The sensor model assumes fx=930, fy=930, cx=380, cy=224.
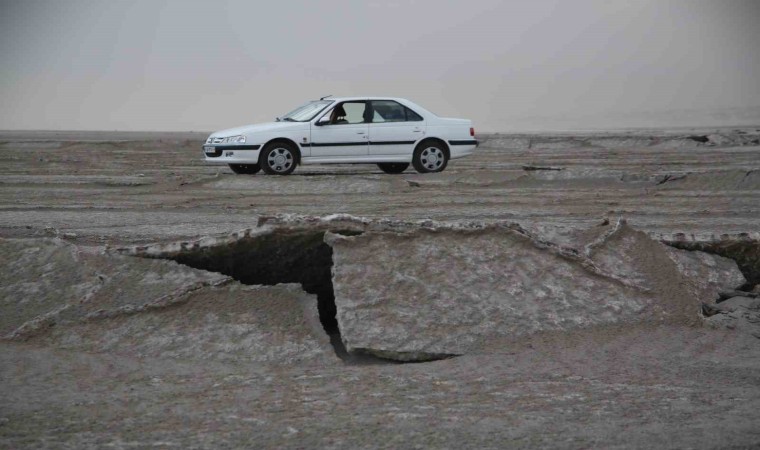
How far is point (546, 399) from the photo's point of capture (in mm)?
3348

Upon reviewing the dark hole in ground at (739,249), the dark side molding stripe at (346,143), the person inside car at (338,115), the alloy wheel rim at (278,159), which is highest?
the person inside car at (338,115)

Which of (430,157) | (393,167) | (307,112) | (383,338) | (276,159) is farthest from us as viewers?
(393,167)

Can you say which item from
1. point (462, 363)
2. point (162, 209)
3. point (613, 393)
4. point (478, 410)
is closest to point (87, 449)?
point (478, 410)

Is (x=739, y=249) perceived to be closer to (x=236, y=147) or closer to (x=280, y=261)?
(x=280, y=261)

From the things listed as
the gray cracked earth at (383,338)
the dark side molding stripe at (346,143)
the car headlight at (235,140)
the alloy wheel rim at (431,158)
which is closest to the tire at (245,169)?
the car headlight at (235,140)

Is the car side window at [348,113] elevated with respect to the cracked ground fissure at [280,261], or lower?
elevated

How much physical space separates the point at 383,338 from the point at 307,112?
1066cm

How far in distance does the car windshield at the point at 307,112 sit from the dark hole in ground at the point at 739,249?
9564 mm

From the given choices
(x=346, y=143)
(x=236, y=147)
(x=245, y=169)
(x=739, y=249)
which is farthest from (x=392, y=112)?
(x=739, y=249)

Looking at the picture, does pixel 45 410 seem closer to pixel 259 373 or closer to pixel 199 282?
pixel 259 373

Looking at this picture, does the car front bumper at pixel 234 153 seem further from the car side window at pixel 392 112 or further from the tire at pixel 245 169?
the car side window at pixel 392 112

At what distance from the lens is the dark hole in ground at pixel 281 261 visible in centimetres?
438

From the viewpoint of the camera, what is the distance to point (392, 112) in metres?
14.5

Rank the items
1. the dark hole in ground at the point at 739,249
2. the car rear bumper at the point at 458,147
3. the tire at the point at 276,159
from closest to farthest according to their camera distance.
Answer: the dark hole in ground at the point at 739,249 < the tire at the point at 276,159 < the car rear bumper at the point at 458,147
